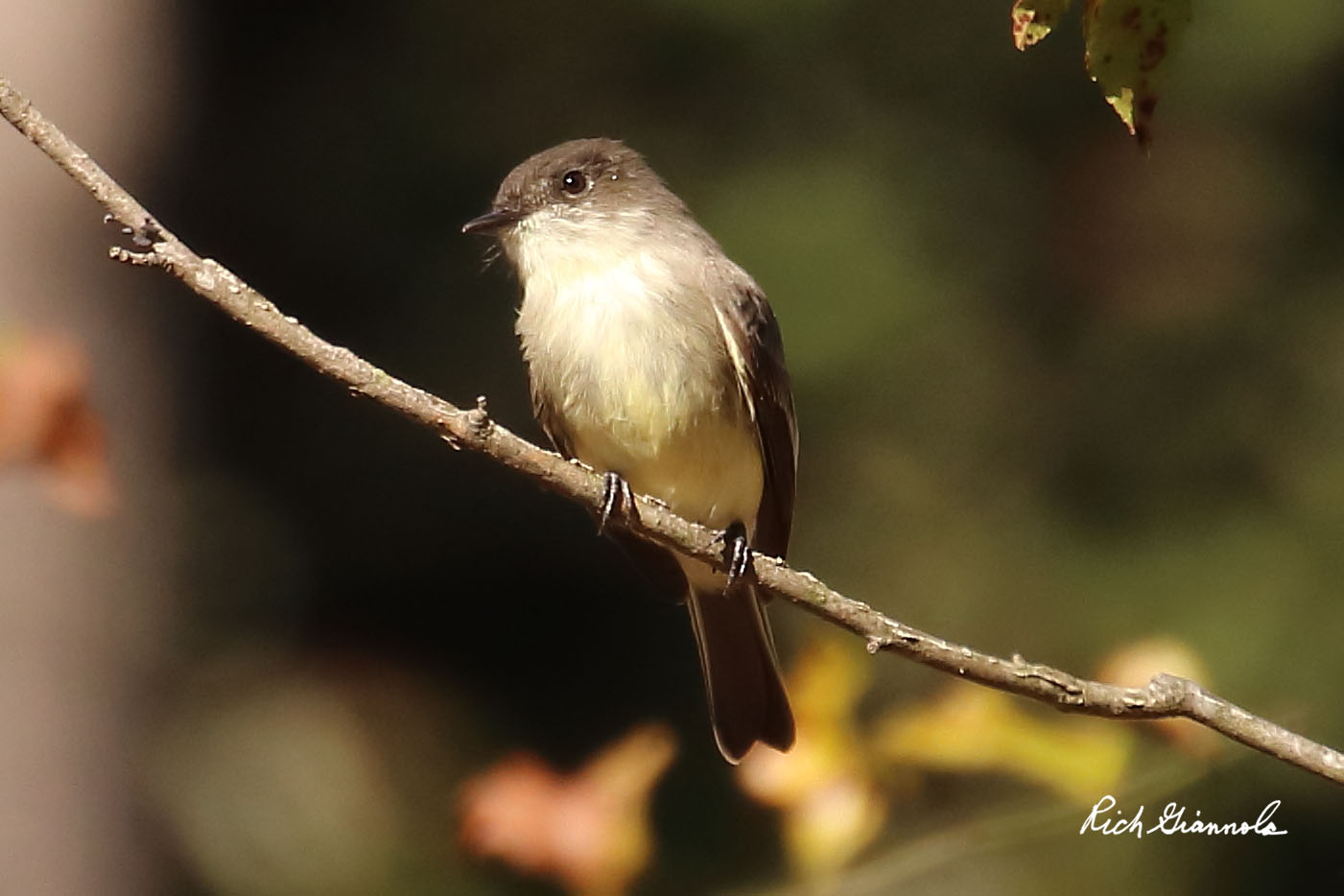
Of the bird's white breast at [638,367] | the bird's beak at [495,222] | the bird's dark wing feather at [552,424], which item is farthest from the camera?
the bird's beak at [495,222]

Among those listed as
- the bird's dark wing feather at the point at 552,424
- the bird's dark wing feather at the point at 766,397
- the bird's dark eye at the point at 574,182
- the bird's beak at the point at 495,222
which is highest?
the bird's dark eye at the point at 574,182

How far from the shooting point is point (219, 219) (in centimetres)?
620

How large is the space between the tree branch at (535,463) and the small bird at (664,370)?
56 centimetres

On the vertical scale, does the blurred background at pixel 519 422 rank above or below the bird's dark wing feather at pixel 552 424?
above

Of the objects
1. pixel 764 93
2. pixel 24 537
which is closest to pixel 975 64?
pixel 764 93

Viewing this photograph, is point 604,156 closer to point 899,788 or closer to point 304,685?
point 899,788

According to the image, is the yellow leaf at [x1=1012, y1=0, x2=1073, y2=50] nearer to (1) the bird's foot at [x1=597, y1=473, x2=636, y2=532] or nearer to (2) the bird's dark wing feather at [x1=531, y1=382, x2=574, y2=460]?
(1) the bird's foot at [x1=597, y1=473, x2=636, y2=532]

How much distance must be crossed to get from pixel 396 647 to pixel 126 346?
6.24 ft

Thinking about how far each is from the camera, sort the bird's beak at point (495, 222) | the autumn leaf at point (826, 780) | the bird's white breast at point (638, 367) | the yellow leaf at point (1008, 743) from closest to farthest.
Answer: the yellow leaf at point (1008, 743), the autumn leaf at point (826, 780), the bird's white breast at point (638, 367), the bird's beak at point (495, 222)

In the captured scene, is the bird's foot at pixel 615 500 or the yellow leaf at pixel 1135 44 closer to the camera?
the yellow leaf at pixel 1135 44

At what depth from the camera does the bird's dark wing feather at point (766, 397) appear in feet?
11.3

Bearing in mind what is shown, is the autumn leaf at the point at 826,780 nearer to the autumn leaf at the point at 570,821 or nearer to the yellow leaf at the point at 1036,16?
the autumn leaf at the point at 570,821

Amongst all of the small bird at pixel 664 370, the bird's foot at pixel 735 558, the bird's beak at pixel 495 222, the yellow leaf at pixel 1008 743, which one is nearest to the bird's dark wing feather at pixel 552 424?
the small bird at pixel 664 370

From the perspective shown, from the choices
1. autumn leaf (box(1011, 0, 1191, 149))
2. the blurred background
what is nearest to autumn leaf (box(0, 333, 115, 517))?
the blurred background
